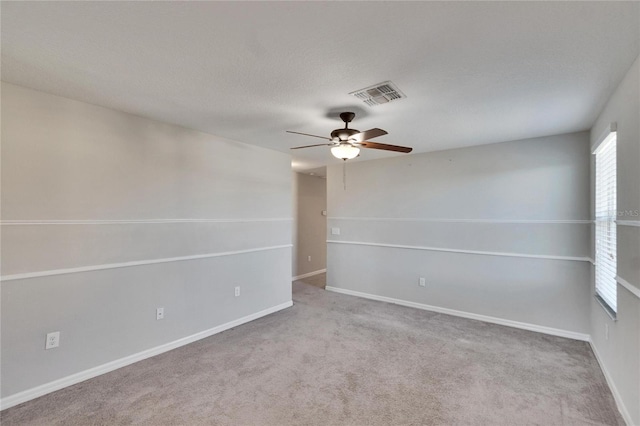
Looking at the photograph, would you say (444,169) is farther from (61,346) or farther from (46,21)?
(61,346)

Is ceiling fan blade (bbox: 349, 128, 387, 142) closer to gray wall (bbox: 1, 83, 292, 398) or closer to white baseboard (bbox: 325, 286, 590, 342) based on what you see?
gray wall (bbox: 1, 83, 292, 398)

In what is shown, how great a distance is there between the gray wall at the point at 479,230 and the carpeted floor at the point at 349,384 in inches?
21.2

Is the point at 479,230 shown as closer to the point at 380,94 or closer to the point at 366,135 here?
the point at 366,135

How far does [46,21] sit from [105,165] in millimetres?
1454

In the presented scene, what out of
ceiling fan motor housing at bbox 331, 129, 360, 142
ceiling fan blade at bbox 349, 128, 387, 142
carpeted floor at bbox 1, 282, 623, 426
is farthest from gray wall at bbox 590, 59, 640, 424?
ceiling fan motor housing at bbox 331, 129, 360, 142

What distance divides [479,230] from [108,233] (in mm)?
4527

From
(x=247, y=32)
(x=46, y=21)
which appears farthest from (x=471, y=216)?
(x=46, y=21)

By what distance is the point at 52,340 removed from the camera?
238 cm

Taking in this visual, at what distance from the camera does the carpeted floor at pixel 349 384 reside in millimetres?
2074

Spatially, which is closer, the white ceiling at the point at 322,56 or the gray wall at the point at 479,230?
the white ceiling at the point at 322,56

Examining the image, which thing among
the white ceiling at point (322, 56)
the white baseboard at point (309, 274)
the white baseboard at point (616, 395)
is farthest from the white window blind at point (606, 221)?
the white baseboard at point (309, 274)

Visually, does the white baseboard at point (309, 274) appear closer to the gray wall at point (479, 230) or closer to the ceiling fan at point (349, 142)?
the gray wall at point (479, 230)

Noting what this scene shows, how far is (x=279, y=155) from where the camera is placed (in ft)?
14.9

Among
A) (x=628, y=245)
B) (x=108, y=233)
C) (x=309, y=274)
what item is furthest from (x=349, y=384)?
(x=309, y=274)
